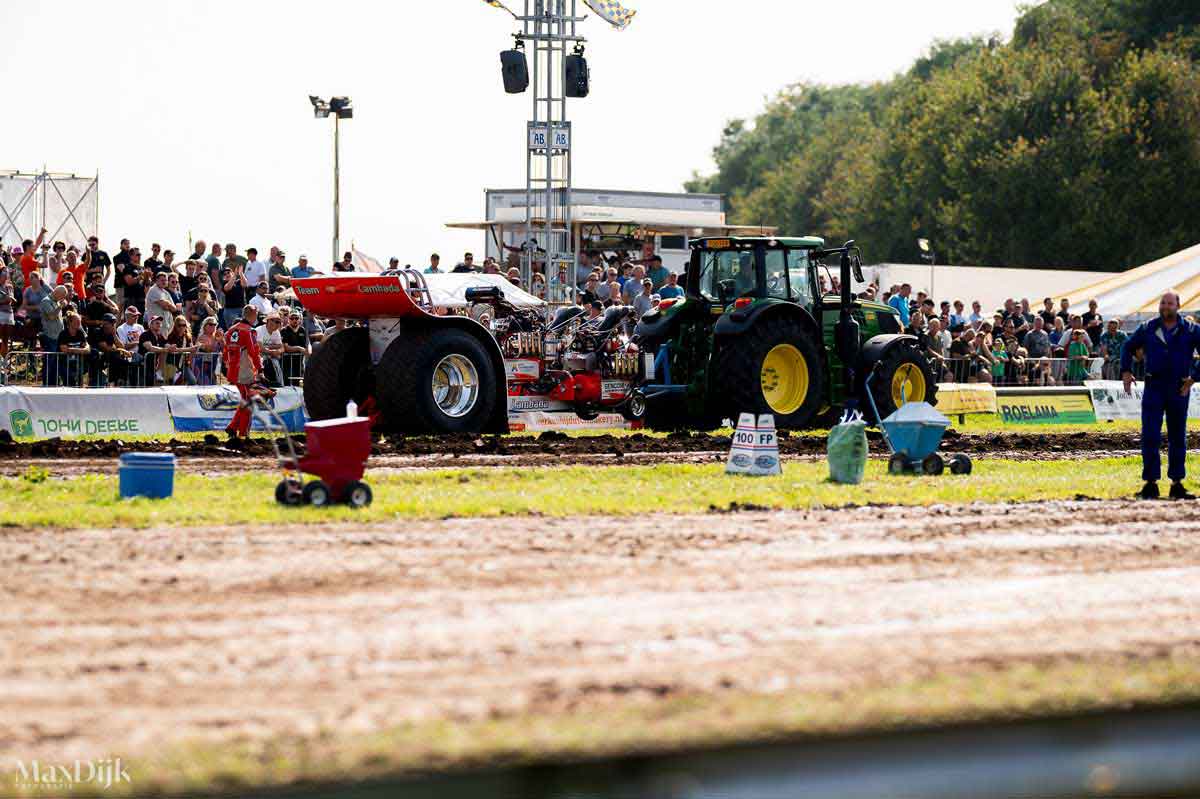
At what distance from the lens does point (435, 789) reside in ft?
16.7

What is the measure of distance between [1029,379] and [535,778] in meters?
24.6

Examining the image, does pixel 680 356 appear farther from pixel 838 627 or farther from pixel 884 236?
pixel 884 236

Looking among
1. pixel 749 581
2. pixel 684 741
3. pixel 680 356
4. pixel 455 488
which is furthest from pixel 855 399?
pixel 684 741

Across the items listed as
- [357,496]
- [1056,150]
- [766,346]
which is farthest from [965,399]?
[1056,150]

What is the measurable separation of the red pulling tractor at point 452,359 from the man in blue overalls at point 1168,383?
700cm

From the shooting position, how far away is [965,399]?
24.5 m

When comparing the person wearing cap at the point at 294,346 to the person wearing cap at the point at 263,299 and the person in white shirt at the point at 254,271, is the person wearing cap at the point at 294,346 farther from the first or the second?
the person in white shirt at the point at 254,271

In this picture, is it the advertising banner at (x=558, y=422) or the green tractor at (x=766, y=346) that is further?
the advertising banner at (x=558, y=422)

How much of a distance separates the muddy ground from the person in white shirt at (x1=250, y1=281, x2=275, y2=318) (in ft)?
13.9

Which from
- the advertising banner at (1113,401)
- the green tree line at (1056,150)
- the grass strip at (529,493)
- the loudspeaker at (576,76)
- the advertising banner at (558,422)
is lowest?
the grass strip at (529,493)

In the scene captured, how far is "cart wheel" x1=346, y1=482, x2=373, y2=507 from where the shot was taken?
11.4 metres

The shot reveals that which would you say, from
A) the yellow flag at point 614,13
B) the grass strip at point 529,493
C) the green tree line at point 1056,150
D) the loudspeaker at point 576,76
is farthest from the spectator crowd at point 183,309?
the green tree line at point 1056,150

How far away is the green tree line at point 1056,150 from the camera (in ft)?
186

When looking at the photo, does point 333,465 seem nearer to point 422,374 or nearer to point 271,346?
point 422,374
